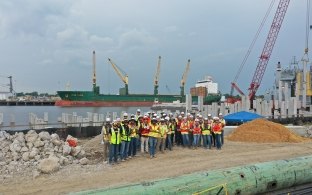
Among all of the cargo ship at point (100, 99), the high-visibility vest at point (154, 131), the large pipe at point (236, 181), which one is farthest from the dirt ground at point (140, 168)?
the cargo ship at point (100, 99)

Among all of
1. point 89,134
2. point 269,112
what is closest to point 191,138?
point 89,134

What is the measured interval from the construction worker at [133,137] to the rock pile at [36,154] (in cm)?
183

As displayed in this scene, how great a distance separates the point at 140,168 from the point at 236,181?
18.0ft

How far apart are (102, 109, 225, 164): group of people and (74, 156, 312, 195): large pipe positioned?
6.62 metres

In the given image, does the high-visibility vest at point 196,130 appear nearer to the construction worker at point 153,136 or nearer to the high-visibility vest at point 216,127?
the high-visibility vest at point 216,127

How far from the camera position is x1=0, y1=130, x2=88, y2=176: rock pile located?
45.0ft

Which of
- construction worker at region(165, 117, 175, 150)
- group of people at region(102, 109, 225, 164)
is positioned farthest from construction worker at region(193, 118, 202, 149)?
construction worker at region(165, 117, 175, 150)

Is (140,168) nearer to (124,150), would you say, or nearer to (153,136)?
(124,150)

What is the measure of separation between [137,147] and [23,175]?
17.2ft

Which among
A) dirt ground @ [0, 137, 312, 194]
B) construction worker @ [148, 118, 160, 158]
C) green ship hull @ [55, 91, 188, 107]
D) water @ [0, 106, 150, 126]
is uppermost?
green ship hull @ [55, 91, 188, 107]

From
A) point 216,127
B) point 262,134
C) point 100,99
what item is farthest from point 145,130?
point 100,99

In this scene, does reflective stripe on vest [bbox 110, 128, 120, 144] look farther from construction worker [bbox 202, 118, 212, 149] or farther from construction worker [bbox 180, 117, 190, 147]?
construction worker [bbox 202, 118, 212, 149]

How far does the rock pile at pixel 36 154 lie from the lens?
1370 cm

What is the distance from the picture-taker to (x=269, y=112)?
129ft
